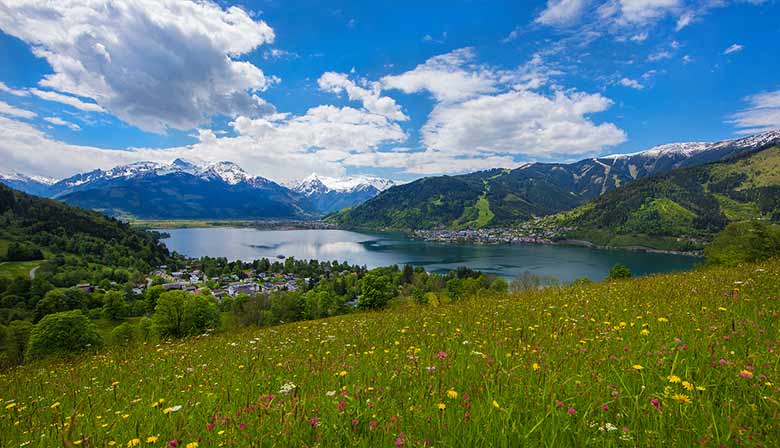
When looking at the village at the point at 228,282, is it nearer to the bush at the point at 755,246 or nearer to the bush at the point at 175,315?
the bush at the point at 175,315

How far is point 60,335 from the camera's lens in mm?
36438

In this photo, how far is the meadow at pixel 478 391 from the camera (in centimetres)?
247

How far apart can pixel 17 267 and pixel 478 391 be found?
6200 inches

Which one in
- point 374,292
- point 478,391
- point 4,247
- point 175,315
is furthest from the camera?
point 4,247

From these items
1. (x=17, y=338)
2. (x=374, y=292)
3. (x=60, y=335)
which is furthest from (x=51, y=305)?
(x=374, y=292)

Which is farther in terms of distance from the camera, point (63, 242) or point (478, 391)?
point (63, 242)

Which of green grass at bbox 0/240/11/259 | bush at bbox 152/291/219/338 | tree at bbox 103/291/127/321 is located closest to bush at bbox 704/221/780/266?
bush at bbox 152/291/219/338

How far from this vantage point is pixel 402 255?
582 ft

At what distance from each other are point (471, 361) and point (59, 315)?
165 ft

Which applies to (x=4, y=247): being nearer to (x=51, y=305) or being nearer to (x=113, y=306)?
(x=51, y=305)

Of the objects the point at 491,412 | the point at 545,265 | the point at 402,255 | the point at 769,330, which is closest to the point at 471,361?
the point at 491,412

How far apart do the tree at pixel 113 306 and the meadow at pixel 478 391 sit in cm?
8857

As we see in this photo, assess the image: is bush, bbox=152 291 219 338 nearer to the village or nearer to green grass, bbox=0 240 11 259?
the village

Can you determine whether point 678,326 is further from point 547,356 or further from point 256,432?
point 256,432
